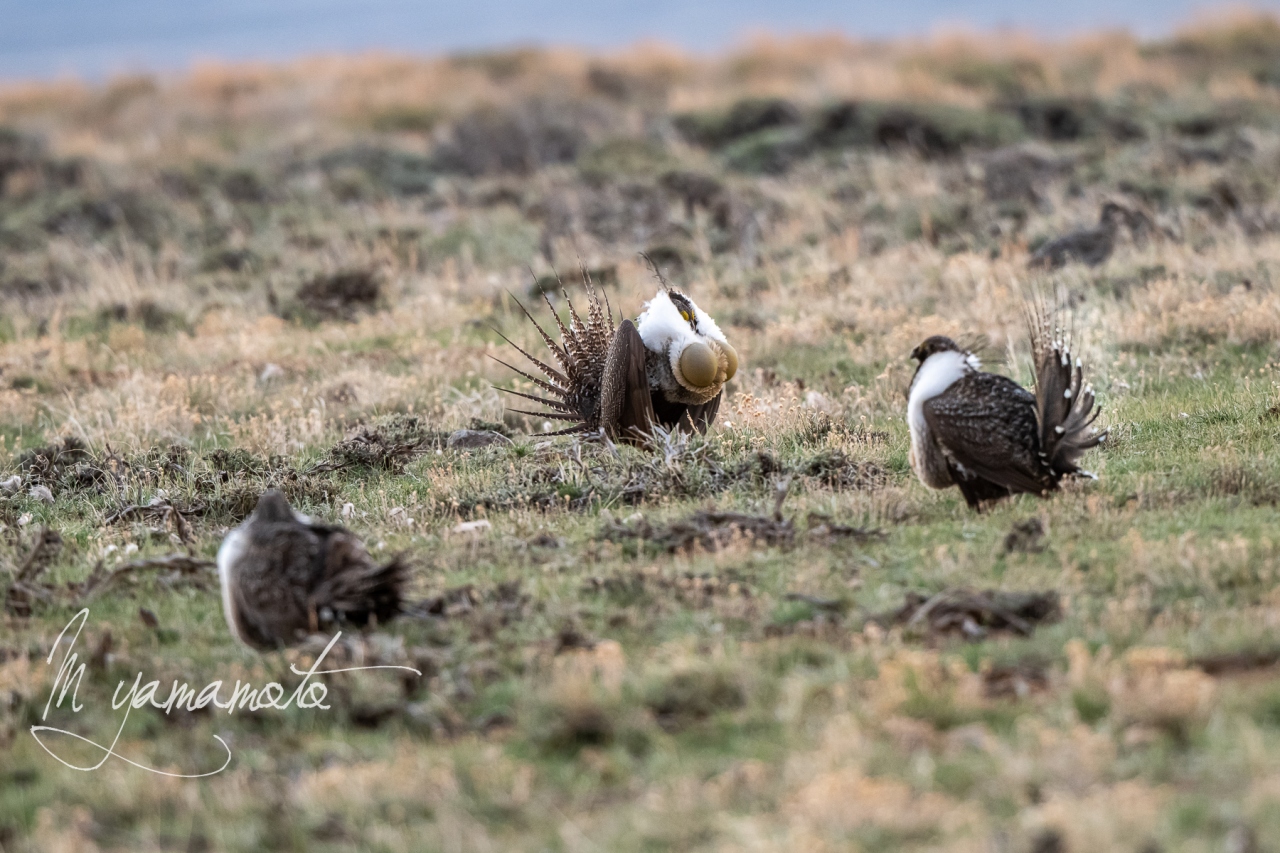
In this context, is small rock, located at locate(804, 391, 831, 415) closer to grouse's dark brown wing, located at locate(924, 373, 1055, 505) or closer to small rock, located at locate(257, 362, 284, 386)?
grouse's dark brown wing, located at locate(924, 373, 1055, 505)

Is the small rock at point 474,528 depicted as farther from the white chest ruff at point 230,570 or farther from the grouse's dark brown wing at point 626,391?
the white chest ruff at point 230,570

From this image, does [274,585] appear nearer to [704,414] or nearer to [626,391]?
[626,391]

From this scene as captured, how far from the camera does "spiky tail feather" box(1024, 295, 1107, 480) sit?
610 centimetres

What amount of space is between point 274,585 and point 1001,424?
10.6ft

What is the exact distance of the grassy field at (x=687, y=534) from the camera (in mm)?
3818

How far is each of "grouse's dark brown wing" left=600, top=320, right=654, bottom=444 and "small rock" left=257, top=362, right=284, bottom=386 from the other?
177 inches

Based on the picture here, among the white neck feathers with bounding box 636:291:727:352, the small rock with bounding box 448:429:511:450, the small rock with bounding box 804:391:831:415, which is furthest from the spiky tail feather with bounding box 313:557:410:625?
the small rock with bounding box 804:391:831:415

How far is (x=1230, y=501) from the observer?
6.16 metres

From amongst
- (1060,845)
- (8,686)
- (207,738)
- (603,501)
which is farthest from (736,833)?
(603,501)

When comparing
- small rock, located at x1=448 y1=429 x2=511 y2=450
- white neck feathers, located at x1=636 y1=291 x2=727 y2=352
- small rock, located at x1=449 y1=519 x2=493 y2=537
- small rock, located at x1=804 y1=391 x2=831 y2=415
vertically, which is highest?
white neck feathers, located at x1=636 y1=291 x2=727 y2=352

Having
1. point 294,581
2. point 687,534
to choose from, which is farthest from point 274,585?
point 687,534

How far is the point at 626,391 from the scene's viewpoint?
24.5ft

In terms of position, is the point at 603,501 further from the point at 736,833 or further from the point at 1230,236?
the point at 1230,236

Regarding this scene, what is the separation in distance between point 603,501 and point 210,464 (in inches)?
111
